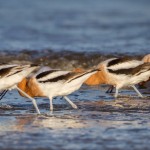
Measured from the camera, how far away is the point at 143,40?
86.2 ft

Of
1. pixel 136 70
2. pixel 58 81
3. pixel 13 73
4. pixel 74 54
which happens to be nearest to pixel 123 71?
pixel 136 70

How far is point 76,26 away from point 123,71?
1738cm

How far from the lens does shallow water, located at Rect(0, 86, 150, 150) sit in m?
10.7

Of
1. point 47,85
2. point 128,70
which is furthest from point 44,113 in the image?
point 128,70

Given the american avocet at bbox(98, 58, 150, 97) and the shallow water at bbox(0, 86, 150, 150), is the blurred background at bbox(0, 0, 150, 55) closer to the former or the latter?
the american avocet at bbox(98, 58, 150, 97)

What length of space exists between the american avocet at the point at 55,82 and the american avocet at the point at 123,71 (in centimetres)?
164

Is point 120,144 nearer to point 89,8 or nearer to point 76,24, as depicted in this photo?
point 76,24

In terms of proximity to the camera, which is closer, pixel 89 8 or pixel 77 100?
pixel 77 100

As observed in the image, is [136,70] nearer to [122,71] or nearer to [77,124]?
[122,71]

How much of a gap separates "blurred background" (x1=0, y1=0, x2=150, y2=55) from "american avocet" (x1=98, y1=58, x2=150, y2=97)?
22.0 feet

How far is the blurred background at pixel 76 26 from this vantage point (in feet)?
80.9

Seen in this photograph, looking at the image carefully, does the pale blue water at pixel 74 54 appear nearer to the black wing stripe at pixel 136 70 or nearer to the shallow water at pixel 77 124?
the shallow water at pixel 77 124

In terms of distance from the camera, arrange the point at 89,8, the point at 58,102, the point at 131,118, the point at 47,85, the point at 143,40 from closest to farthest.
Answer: the point at 131,118
the point at 47,85
the point at 58,102
the point at 143,40
the point at 89,8

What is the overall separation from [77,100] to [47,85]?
5.11 ft
